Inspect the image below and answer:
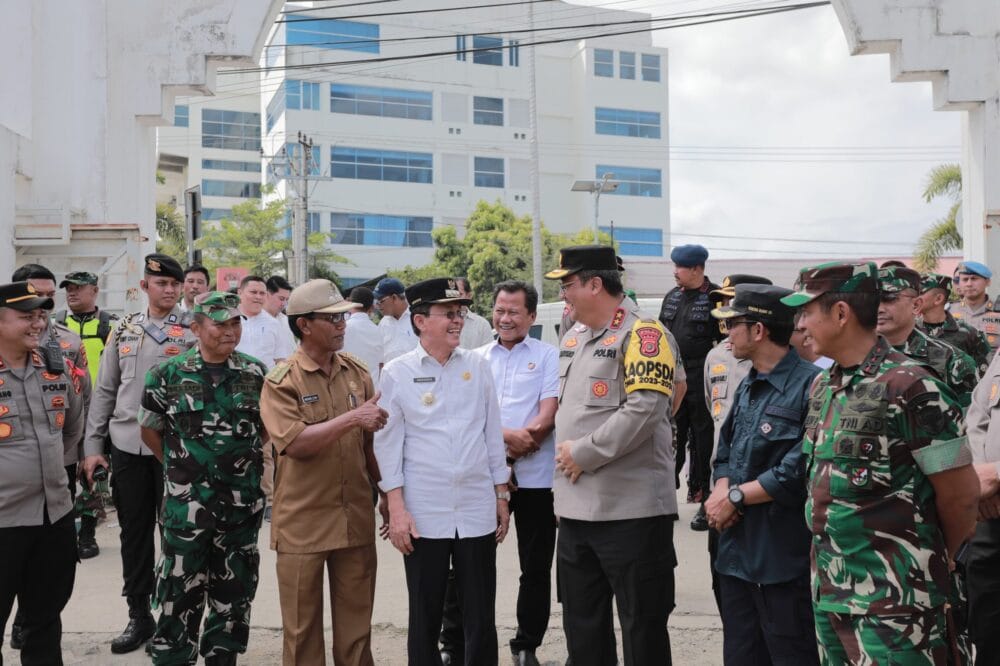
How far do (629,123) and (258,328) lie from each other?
2034 inches

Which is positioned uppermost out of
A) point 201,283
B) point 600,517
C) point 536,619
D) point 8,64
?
point 8,64

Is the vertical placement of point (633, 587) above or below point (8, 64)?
below

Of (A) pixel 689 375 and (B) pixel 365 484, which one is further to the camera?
(A) pixel 689 375

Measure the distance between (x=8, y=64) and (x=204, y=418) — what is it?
7.45 m

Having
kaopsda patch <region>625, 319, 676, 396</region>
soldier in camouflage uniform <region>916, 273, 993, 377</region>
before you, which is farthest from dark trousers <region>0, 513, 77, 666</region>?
soldier in camouflage uniform <region>916, 273, 993, 377</region>

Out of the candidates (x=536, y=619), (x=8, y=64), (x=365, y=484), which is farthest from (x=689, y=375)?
(x=8, y=64)

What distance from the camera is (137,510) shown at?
5754mm

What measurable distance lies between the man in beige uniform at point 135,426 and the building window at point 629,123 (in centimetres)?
5383

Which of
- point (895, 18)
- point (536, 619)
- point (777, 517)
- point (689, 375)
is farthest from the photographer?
point (895, 18)

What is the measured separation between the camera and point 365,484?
4812mm

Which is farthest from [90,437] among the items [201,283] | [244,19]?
[244,19]

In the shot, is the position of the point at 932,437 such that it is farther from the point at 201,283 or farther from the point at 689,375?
the point at 201,283

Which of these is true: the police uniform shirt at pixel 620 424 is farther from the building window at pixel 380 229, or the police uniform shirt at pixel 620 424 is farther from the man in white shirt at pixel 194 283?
the building window at pixel 380 229

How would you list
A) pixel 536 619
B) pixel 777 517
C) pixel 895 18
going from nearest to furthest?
pixel 777 517, pixel 536 619, pixel 895 18
